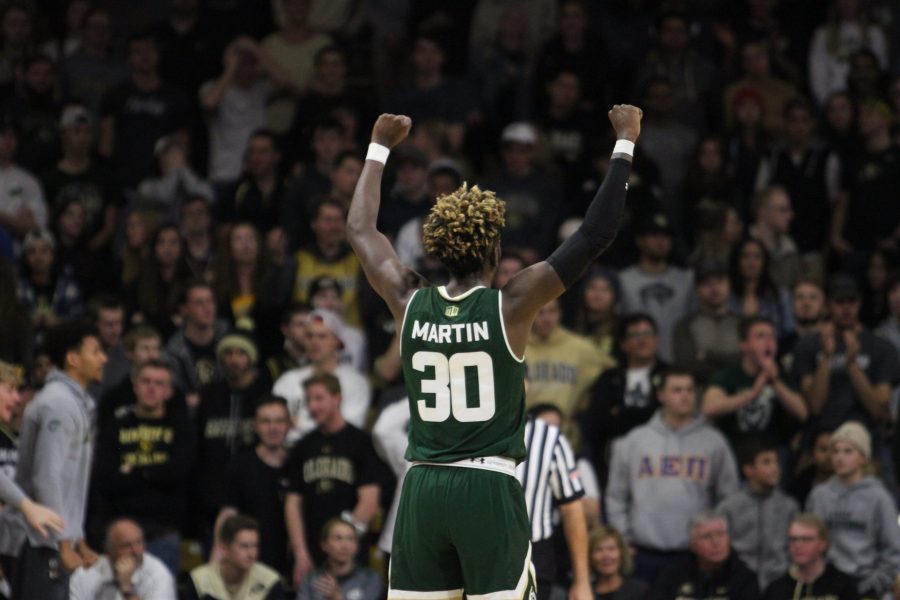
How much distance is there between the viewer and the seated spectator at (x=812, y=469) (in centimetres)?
1222

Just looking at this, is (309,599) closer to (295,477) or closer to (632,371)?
(295,477)

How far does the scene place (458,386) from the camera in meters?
6.87

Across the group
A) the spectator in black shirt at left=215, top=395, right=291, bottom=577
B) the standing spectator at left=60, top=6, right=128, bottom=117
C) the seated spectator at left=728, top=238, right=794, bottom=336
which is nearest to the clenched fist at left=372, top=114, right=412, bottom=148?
Result: the spectator in black shirt at left=215, top=395, right=291, bottom=577

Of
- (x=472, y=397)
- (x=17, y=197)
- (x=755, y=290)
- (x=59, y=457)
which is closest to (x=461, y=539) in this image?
(x=472, y=397)

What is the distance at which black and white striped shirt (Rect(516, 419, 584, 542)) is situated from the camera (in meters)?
9.59

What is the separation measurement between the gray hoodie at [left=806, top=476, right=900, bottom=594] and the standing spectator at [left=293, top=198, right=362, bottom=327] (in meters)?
3.92

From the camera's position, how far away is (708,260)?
13969 millimetres

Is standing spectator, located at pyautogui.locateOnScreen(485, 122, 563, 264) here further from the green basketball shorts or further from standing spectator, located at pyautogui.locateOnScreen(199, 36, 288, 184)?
the green basketball shorts

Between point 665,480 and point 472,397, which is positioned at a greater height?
point 472,397

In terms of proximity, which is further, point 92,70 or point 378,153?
point 92,70

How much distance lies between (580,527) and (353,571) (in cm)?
226

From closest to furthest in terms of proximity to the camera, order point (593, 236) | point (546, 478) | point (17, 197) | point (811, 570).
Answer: point (593, 236) → point (546, 478) → point (811, 570) → point (17, 197)

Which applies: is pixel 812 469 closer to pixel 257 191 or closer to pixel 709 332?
pixel 709 332

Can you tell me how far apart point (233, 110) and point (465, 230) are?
9.00 m
